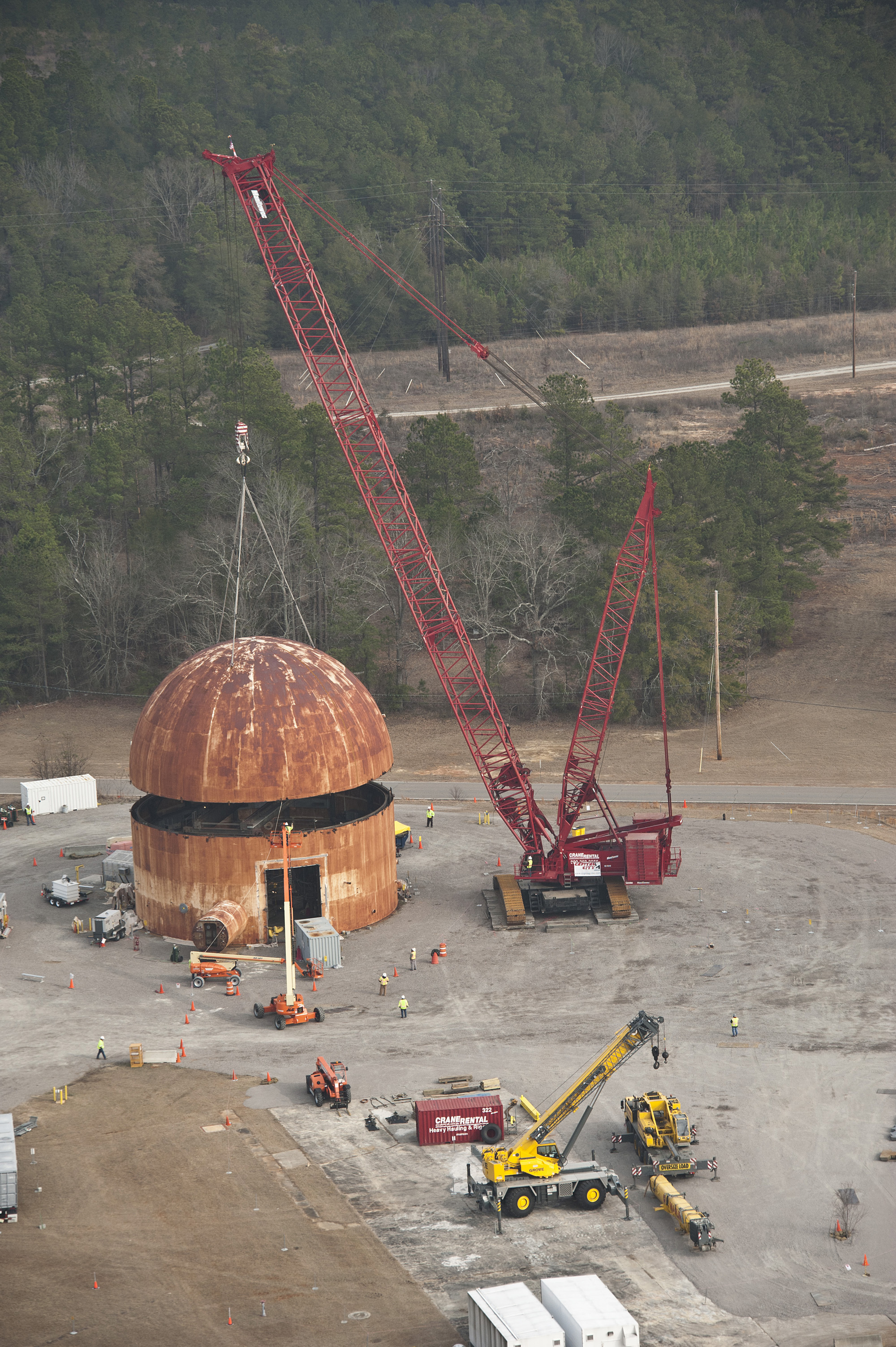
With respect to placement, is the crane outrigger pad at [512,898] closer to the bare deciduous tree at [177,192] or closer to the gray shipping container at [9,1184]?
the gray shipping container at [9,1184]

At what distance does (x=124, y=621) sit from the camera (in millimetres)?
104375

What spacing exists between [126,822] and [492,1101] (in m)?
38.0

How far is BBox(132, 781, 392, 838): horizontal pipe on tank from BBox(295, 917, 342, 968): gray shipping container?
13.6 ft

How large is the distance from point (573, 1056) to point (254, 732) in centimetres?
1871

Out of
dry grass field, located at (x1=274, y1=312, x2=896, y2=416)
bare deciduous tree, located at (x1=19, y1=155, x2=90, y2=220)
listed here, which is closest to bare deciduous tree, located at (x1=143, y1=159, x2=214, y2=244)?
bare deciduous tree, located at (x1=19, y1=155, x2=90, y2=220)

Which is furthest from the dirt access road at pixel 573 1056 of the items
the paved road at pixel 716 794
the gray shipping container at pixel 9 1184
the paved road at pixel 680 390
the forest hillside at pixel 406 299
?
the paved road at pixel 680 390

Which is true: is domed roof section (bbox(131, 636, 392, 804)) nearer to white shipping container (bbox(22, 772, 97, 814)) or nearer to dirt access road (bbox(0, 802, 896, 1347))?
dirt access road (bbox(0, 802, 896, 1347))

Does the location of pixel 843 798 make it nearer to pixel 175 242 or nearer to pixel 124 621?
pixel 124 621

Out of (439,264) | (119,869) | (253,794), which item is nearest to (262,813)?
(253,794)

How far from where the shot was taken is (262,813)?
61344 millimetres

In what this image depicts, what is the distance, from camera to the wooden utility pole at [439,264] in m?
124

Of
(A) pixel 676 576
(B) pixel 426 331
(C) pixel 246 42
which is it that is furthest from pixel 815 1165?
(C) pixel 246 42

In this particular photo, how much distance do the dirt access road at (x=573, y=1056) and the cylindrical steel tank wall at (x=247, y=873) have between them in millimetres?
1401

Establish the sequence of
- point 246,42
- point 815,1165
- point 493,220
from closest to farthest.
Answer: point 815,1165 < point 493,220 < point 246,42
